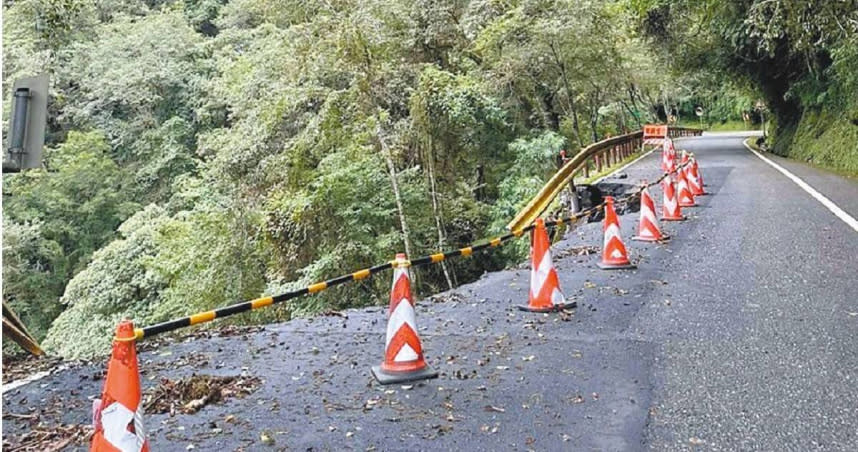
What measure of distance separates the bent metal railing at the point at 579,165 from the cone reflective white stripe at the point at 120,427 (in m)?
8.07

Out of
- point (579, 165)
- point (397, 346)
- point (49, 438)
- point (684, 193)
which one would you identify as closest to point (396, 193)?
point (579, 165)

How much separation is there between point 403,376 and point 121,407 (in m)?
2.19

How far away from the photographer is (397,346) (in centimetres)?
485

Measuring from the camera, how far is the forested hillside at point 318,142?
1453 cm

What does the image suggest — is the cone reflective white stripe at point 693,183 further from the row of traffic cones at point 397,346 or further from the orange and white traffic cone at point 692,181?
the row of traffic cones at point 397,346

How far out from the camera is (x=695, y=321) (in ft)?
19.0

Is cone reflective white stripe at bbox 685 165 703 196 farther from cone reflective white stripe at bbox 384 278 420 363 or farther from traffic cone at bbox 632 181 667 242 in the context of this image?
cone reflective white stripe at bbox 384 278 420 363

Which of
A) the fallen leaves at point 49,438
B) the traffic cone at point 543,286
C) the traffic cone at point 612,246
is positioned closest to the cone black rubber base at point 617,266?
the traffic cone at point 612,246

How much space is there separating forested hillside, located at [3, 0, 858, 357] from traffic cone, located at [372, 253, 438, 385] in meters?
5.31

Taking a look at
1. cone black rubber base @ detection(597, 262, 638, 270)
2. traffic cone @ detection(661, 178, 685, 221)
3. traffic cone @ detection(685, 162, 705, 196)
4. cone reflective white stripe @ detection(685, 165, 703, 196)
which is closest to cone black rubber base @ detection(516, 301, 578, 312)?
cone black rubber base @ detection(597, 262, 638, 270)

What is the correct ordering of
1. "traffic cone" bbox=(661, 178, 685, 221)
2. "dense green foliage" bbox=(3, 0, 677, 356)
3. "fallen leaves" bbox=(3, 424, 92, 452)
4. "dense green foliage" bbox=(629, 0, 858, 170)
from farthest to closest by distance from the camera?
1. "dense green foliage" bbox=(3, 0, 677, 356)
2. "dense green foliage" bbox=(629, 0, 858, 170)
3. "traffic cone" bbox=(661, 178, 685, 221)
4. "fallen leaves" bbox=(3, 424, 92, 452)

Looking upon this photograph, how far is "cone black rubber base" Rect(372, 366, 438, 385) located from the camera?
4691mm

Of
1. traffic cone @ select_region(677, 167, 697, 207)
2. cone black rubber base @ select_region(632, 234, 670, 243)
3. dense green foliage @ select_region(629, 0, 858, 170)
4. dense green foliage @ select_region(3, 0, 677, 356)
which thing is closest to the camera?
cone black rubber base @ select_region(632, 234, 670, 243)

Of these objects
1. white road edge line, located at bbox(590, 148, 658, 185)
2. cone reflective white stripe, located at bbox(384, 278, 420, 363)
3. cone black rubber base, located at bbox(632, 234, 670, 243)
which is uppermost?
cone reflective white stripe, located at bbox(384, 278, 420, 363)
